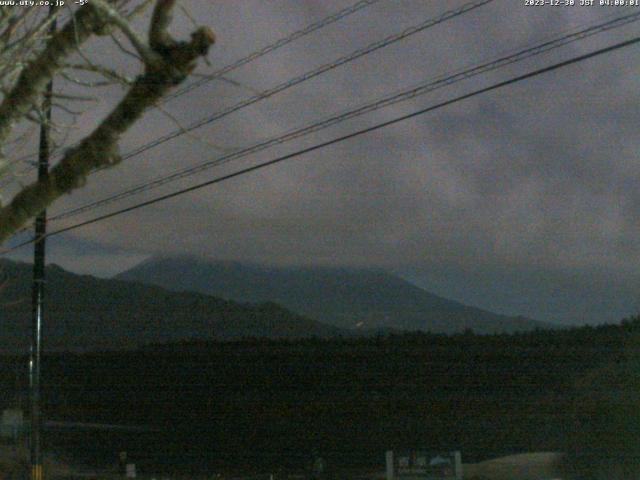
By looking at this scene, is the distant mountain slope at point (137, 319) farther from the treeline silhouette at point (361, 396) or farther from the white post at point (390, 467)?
the white post at point (390, 467)

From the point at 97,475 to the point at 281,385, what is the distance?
26.4 ft

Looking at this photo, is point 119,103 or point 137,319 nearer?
point 119,103

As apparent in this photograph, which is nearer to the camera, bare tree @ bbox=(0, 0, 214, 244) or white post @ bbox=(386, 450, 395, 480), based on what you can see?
bare tree @ bbox=(0, 0, 214, 244)

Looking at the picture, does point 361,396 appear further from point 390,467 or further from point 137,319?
point 137,319

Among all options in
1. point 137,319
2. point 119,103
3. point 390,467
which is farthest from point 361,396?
point 119,103

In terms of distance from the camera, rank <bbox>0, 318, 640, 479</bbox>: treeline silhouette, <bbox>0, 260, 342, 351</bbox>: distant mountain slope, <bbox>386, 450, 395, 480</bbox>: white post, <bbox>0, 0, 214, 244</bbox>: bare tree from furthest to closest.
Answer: <bbox>0, 260, 342, 351</bbox>: distant mountain slope, <bbox>0, 318, 640, 479</bbox>: treeline silhouette, <bbox>386, 450, 395, 480</bbox>: white post, <bbox>0, 0, 214, 244</bbox>: bare tree

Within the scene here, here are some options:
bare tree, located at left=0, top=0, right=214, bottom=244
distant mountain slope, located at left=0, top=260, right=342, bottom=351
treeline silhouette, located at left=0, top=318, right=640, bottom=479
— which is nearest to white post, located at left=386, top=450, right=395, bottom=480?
treeline silhouette, located at left=0, top=318, right=640, bottom=479

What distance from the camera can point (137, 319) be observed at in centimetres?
4256

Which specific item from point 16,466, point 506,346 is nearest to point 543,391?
point 506,346

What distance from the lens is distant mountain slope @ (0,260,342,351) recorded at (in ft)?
135

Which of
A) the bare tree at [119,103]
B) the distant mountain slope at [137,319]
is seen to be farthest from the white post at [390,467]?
the distant mountain slope at [137,319]

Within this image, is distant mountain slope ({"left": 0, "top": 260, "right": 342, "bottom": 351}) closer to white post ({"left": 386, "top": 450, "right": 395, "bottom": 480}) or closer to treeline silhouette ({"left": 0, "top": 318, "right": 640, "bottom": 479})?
treeline silhouette ({"left": 0, "top": 318, "right": 640, "bottom": 479})

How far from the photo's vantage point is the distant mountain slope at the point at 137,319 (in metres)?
41.0

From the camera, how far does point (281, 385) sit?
33500mm
